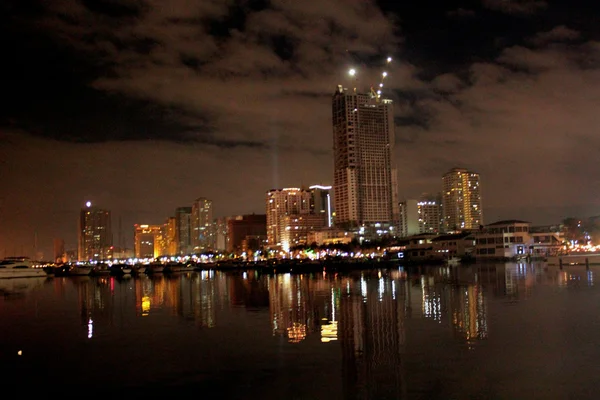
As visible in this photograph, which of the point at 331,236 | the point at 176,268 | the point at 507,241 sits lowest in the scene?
the point at 176,268

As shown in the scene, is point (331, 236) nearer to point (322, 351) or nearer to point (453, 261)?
point (453, 261)

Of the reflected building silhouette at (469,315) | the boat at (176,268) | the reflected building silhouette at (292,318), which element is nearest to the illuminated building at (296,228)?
the boat at (176,268)

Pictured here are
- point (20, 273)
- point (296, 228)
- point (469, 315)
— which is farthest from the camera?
point (296, 228)

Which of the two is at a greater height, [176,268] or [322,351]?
[322,351]

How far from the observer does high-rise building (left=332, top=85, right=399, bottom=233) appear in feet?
556

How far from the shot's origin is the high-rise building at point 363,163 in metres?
169

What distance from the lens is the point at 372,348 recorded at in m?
14.9

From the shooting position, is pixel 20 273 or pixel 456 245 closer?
pixel 20 273

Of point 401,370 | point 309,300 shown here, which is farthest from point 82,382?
point 309,300

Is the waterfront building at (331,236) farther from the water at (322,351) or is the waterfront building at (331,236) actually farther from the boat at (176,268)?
the water at (322,351)

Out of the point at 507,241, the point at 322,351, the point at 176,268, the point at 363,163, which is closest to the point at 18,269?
the point at 176,268

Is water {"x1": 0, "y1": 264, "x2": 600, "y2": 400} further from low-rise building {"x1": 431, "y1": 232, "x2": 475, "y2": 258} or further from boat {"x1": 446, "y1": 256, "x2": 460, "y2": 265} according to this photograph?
low-rise building {"x1": 431, "y1": 232, "x2": 475, "y2": 258}

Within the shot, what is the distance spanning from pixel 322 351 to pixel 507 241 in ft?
302

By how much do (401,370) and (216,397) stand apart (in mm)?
4233
